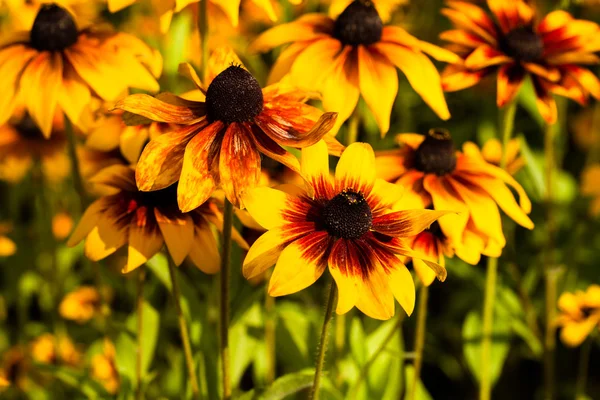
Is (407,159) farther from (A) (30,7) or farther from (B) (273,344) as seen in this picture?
(A) (30,7)

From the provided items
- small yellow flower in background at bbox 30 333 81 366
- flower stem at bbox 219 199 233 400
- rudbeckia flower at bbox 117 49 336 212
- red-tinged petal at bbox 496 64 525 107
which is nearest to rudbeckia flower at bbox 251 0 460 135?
red-tinged petal at bbox 496 64 525 107

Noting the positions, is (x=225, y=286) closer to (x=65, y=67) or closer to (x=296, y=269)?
(x=296, y=269)

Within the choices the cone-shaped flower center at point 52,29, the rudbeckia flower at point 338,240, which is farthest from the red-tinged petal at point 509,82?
the cone-shaped flower center at point 52,29

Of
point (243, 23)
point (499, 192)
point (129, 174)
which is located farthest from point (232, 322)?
point (243, 23)

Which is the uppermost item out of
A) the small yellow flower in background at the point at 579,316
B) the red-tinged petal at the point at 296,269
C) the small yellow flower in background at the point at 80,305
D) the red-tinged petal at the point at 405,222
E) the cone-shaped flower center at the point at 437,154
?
the cone-shaped flower center at the point at 437,154

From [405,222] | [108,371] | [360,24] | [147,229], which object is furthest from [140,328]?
[360,24]

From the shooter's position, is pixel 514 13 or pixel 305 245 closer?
pixel 305 245

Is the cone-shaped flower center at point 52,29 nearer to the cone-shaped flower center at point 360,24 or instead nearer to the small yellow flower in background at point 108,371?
the cone-shaped flower center at point 360,24
